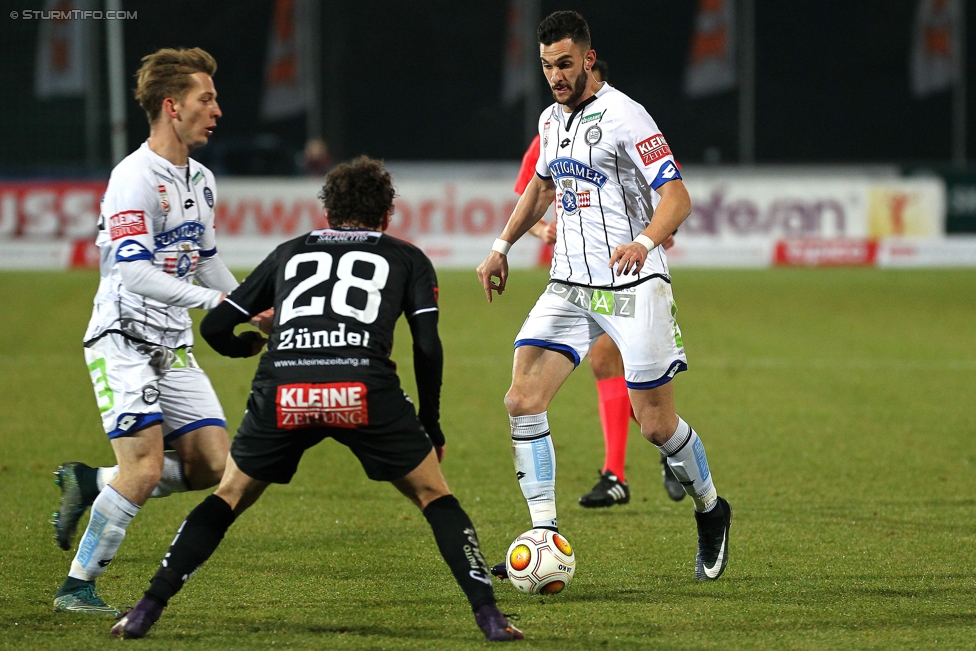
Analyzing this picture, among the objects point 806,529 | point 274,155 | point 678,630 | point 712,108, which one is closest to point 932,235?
point 712,108

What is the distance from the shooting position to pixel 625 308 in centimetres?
524

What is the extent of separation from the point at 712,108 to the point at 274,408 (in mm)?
29105

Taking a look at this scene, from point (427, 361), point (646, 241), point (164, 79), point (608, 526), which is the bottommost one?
point (608, 526)

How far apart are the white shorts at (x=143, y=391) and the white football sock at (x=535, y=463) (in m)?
1.24

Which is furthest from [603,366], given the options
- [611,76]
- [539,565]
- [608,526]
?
[611,76]

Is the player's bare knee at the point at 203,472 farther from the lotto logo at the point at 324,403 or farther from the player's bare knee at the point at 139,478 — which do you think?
the lotto logo at the point at 324,403

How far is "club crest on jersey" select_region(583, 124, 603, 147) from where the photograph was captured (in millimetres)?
5281

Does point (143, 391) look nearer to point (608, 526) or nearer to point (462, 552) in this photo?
point (462, 552)

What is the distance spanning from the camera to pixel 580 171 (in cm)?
537

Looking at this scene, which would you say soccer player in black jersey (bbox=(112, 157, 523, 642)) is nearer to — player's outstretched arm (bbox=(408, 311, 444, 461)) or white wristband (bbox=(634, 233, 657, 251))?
player's outstretched arm (bbox=(408, 311, 444, 461))

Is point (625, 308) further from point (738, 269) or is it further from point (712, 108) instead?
point (712, 108)

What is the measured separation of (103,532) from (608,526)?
2630 millimetres

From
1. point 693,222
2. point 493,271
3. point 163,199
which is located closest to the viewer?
point 163,199

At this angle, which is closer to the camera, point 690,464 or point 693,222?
point 690,464
